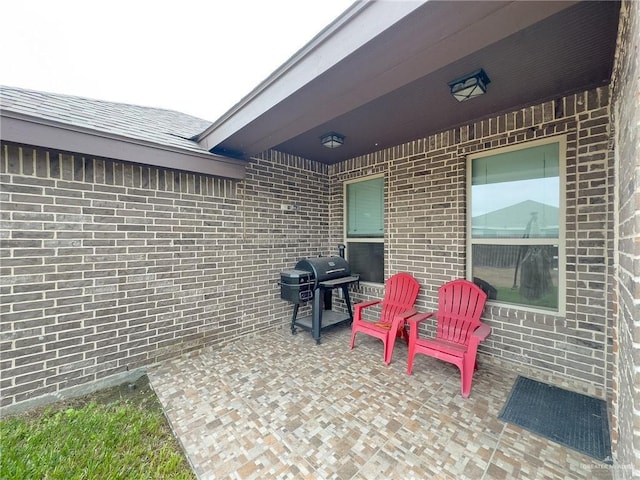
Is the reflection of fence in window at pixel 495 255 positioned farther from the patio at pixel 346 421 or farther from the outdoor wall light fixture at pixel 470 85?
the outdoor wall light fixture at pixel 470 85

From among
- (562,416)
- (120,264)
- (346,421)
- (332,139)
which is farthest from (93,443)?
(332,139)

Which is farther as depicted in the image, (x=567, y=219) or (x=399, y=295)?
(x=399, y=295)

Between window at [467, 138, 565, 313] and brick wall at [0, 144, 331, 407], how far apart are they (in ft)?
9.57

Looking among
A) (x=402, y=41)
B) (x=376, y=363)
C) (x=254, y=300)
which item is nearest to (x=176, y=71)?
(x=254, y=300)

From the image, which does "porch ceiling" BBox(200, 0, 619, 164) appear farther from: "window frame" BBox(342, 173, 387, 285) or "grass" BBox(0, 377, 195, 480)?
"grass" BBox(0, 377, 195, 480)

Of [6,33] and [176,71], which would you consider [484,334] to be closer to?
[6,33]

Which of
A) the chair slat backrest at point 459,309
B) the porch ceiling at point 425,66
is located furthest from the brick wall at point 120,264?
the chair slat backrest at point 459,309

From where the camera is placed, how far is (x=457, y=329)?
9.61 feet

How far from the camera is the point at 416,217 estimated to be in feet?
12.0

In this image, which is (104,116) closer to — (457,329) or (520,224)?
(457,329)

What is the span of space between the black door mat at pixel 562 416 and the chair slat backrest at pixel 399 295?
1.37 meters

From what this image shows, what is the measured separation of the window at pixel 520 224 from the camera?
2.67m

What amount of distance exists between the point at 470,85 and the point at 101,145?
351 cm

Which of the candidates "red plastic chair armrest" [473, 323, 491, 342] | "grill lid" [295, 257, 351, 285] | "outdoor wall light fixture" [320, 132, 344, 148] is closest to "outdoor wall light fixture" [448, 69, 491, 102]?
"outdoor wall light fixture" [320, 132, 344, 148]
